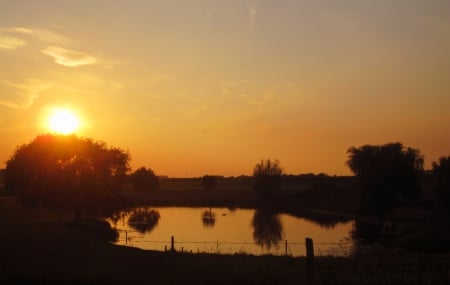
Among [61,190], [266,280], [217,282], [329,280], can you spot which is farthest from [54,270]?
[61,190]

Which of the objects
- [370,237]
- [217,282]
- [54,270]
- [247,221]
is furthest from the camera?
[247,221]

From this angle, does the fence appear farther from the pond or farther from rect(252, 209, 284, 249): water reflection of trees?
rect(252, 209, 284, 249): water reflection of trees

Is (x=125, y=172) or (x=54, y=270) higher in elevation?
(x=125, y=172)

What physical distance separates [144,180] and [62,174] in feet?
272

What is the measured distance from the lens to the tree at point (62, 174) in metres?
60.1

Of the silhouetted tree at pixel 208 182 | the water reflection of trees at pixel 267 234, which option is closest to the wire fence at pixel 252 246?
the water reflection of trees at pixel 267 234

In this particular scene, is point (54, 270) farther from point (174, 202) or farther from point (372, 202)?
point (174, 202)

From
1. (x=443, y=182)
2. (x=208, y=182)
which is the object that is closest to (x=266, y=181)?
(x=208, y=182)

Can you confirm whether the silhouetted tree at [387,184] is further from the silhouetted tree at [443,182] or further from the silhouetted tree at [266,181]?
the silhouetted tree at [266,181]

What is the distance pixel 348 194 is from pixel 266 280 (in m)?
113

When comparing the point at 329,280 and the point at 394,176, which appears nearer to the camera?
the point at 329,280

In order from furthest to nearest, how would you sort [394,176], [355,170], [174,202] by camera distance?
[174,202], [355,170], [394,176]

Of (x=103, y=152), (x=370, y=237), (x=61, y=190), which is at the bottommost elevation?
(x=370, y=237)

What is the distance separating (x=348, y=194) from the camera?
411ft
